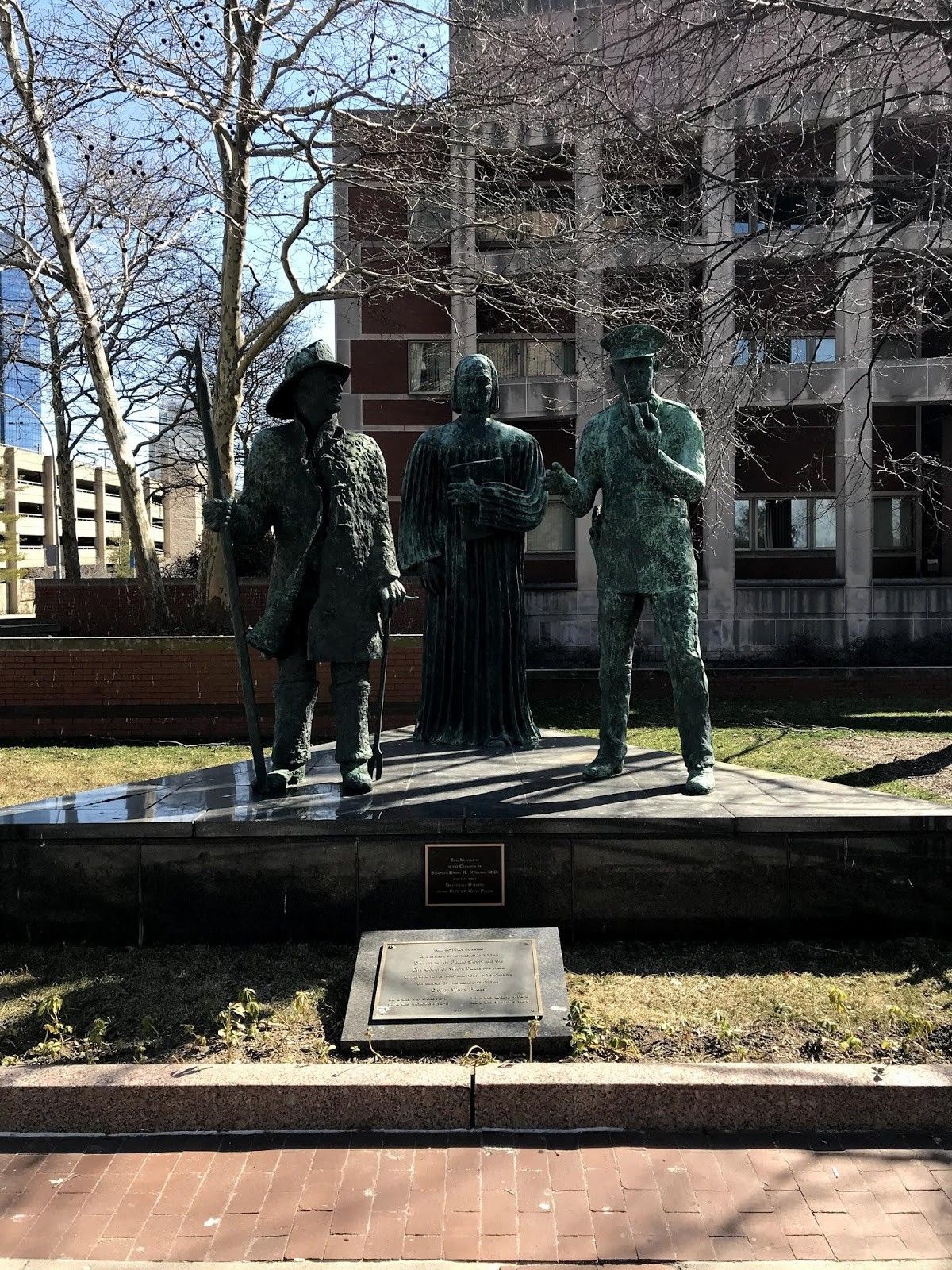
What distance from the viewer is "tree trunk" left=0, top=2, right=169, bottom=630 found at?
1354 centimetres

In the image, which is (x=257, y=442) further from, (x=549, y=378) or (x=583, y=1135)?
(x=549, y=378)

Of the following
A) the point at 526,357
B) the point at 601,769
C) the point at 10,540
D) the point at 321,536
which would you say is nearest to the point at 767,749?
the point at 601,769

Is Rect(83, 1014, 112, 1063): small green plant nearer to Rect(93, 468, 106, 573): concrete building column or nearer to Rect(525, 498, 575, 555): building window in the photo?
Rect(525, 498, 575, 555): building window

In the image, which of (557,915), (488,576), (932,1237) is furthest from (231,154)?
(932,1237)

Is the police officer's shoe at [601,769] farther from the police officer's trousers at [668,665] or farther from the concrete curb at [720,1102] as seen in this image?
the concrete curb at [720,1102]

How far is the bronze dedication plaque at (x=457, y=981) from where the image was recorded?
13.1ft

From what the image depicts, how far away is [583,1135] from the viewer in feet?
11.7

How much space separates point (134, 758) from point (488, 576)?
20.0ft

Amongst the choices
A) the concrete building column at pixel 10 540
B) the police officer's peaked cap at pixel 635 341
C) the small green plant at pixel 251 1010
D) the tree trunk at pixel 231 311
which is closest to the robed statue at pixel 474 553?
the police officer's peaked cap at pixel 635 341

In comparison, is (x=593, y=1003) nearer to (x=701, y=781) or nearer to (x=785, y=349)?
(x=701, y=781)

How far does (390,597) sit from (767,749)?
6.46m

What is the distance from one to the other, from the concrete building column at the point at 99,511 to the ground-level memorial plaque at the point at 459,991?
64.8m

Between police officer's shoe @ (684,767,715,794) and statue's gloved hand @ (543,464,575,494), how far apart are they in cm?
169

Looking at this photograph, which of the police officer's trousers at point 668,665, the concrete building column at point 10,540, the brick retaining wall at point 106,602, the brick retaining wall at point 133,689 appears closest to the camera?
the police officer's trousers at point 668,665
